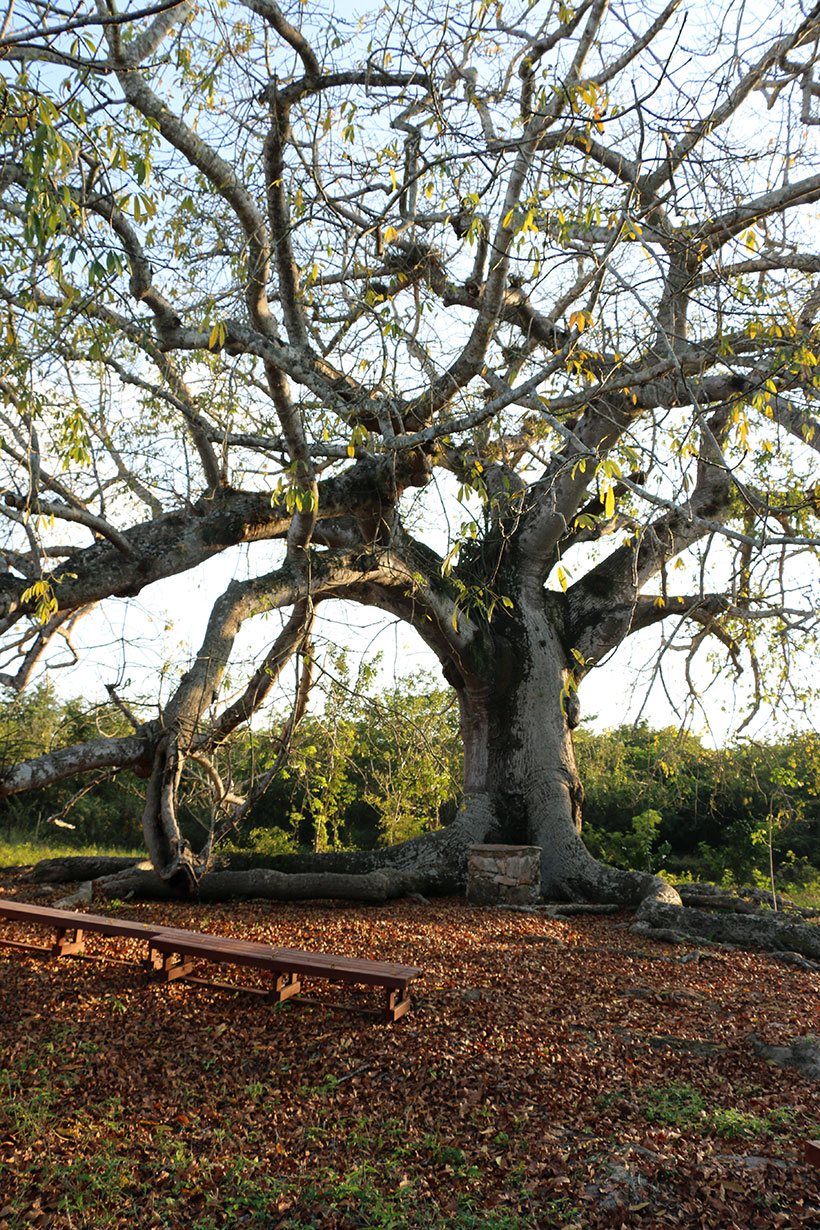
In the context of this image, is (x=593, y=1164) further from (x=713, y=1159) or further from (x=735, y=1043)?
(x=735, y=1043)

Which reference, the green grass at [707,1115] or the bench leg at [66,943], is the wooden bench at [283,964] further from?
the green grass at [707,1115]

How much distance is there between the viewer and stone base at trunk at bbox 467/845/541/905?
840cm

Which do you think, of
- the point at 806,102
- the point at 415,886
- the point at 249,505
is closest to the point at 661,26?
the point at 806,102

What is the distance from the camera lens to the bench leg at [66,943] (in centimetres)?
648

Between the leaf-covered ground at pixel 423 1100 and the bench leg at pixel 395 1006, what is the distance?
95 millimetres

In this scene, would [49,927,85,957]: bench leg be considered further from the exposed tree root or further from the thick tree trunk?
the exposed tree root

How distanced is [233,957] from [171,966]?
737mm

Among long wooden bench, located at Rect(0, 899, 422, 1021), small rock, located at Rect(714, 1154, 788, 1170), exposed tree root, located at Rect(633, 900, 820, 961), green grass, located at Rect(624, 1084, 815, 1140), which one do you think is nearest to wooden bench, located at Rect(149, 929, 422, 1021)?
long wooden bench, located at Rect(0, 899, 422, 1021)

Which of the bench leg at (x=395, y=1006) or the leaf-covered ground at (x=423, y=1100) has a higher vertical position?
the bench leg at (x=395, y=1006)

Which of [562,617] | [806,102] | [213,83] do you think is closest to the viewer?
[213,83]

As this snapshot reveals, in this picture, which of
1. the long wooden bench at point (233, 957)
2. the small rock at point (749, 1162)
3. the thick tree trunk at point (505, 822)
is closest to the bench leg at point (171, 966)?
→ the long wooden bench at point (233, 957)

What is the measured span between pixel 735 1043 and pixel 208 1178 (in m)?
2.74

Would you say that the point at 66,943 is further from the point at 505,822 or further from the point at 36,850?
the point at 36,850

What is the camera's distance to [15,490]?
654cm
